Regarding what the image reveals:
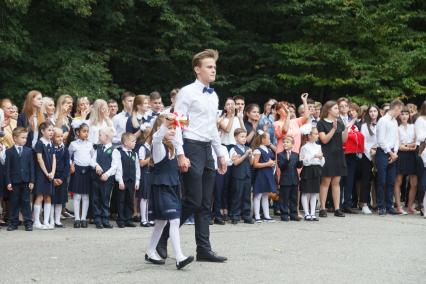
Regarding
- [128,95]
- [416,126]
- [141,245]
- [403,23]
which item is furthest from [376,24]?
[141,245]

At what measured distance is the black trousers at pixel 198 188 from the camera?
9.69 m

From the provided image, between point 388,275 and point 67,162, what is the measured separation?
636 centimetres

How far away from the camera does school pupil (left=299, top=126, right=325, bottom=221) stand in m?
15.4

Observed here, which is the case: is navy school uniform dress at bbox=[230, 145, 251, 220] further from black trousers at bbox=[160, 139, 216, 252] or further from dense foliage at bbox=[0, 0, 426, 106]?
dense foliage at bbox=[0, 0, 426, 106]

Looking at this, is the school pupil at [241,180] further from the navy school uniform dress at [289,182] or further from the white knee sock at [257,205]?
the navy school uniform dress at [289,182]

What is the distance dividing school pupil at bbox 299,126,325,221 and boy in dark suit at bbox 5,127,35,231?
4979 millimetres

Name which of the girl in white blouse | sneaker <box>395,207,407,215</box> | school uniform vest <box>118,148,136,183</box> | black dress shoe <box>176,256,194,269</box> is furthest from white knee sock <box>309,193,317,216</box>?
black dress shoe <box>176,256,194,269</box>

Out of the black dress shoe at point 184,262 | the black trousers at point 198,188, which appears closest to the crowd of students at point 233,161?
the black trousers at point 198,188

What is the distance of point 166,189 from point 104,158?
438 cm

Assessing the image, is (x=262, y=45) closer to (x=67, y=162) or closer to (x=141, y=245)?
(x=67, y=162)

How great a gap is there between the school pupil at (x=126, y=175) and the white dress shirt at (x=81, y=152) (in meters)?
0.41

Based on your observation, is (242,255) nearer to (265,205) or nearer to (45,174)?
(45,174)

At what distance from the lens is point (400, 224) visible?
1473 centimetres

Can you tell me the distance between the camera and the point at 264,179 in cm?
1508
